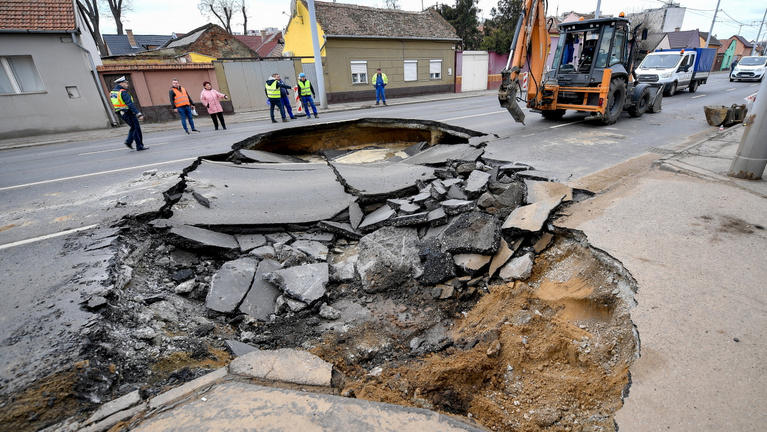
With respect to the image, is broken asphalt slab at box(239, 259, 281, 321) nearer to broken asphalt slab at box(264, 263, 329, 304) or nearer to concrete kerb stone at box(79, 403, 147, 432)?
broken asphalt slab at box(264, 263, 329, 304)

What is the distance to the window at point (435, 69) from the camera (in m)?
23.6

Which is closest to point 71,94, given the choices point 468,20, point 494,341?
point 494,341

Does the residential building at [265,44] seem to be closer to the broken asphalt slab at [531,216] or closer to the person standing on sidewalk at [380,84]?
the person standing on sidewalk at [380,84]

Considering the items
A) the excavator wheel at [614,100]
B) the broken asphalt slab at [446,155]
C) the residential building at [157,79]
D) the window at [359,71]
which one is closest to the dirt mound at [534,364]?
the broken asphalt slab at [446,155]

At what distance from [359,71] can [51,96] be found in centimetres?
1446

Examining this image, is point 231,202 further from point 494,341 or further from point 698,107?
point 698,107

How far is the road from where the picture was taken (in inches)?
178

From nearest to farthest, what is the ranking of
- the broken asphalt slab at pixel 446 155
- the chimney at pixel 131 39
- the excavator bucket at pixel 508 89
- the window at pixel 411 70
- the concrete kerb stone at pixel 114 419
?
the concrete kerb stone at pixel 114 419, the broken asphalt slab at pixel 446 155, the excavator bucket at pixel 508 89, the window at pixel 411 70, the chimney at pixel 131 39

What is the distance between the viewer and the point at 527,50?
28.6ft

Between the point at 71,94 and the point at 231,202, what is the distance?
1537 cm

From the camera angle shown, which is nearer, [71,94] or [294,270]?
[294,270]

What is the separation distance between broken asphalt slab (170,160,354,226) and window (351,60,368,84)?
16384mm

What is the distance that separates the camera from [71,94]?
14.2 metres

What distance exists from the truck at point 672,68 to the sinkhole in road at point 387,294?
14797 mm
